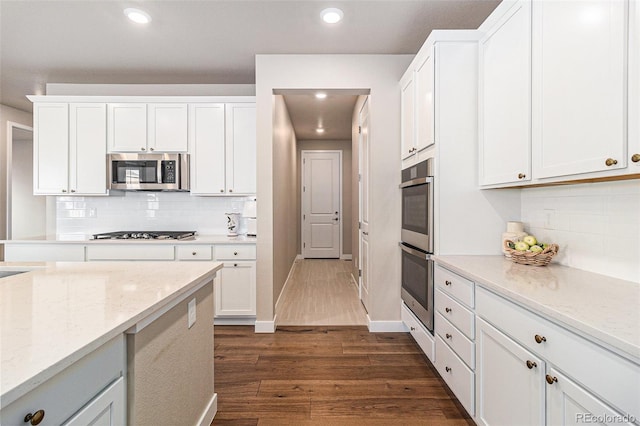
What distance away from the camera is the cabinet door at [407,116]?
2.57m

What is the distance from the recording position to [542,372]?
1121 mm

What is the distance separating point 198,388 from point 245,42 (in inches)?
107

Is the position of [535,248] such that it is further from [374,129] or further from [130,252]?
[130,252]

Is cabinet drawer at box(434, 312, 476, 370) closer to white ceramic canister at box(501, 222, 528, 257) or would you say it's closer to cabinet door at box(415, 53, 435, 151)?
white ceramic canister at box(501, 222, 528, 257)

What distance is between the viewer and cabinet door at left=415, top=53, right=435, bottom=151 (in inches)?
85.4

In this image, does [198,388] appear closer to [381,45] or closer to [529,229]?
[529,229]

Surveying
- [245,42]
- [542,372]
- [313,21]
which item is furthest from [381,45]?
[542,372]

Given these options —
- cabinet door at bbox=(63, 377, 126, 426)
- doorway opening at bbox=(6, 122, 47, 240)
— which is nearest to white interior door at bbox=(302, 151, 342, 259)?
doorway opening at bbox=(6, 122, 47, 240)

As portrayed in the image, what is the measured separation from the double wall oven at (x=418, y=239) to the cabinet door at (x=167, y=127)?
2.38 m

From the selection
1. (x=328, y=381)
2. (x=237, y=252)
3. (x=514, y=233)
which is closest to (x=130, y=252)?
(x=237, y=252)

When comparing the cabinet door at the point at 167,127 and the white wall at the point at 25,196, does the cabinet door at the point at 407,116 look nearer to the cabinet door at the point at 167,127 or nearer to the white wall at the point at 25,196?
the cabinet door at the point at 167,127

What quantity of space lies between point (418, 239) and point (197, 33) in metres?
2.53

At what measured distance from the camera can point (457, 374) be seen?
5.79ft

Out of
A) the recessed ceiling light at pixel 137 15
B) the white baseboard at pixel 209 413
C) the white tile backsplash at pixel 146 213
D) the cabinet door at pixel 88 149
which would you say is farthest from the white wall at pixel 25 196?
the white baseboard at pixel 209 413
